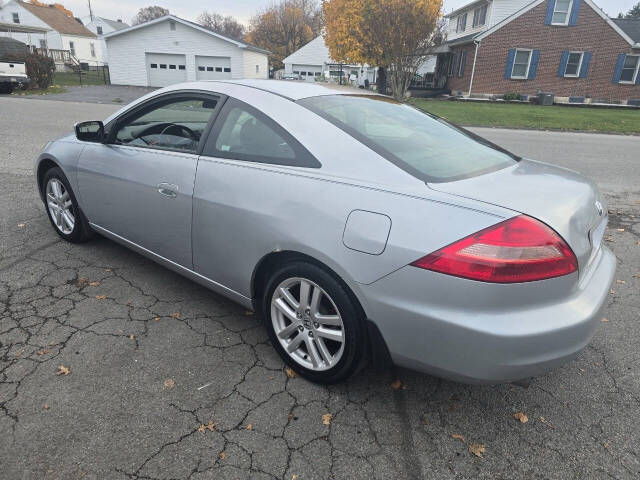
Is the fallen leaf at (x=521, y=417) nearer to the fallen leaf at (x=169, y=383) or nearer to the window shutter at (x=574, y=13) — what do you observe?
the fallen leaf at (x=169, y=383)

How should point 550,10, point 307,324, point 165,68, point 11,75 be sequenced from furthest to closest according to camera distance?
point 165,68 < point 550,10 < point 11,75 < point 307,324

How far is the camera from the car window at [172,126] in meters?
2.93

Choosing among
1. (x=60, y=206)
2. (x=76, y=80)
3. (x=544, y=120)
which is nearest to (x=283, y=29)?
(x=76, y=80)

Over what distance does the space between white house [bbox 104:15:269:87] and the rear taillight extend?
31.5 metres

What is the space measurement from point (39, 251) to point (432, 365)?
3628 mm

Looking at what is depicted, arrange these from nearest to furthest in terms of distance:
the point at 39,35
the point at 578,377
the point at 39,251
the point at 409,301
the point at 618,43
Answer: the point at 409,301
the point at 578,377
the point at 39,251
the point at 618,43
the point at 39,35

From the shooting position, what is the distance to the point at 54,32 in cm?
5125

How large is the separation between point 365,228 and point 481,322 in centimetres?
62

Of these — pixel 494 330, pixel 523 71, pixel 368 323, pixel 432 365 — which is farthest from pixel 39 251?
pixel 523 71

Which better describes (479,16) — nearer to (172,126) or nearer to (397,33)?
(397,33)

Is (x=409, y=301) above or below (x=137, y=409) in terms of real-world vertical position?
above

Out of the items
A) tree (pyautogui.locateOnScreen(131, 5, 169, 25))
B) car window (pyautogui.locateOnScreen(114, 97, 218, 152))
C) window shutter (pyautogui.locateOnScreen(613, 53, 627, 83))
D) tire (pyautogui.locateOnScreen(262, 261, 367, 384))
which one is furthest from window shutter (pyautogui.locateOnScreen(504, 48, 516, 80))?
tree (pyautogui.locateOnScreen(131, 5, 169, 25))

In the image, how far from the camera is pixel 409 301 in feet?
6.29

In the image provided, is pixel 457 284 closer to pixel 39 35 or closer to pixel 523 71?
pixel 523 71
